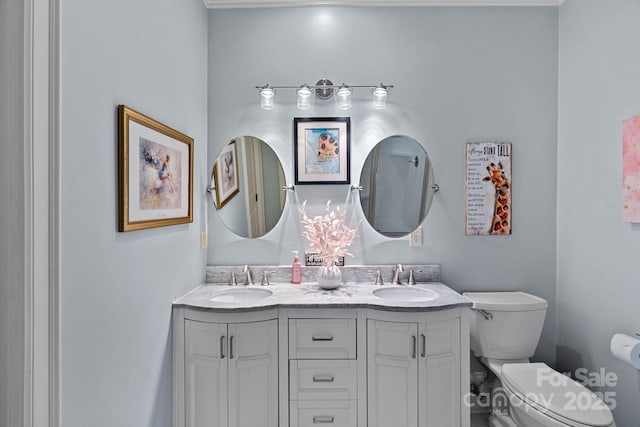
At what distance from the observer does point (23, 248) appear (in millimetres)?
957

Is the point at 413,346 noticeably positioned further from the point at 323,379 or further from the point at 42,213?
the point at 42,213

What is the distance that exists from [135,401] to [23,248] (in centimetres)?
84

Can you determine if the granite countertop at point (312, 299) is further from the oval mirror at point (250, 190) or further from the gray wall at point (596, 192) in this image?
the gray wall at point (596, 192)

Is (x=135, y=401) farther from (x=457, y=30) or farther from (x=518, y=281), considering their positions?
(x=457, y=30)

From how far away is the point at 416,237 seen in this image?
A: 2336mm

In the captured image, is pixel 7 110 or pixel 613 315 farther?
pixel 613 315

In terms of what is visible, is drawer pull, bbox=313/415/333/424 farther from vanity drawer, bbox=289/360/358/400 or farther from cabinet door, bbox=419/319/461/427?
cabinet door, bbox=419/319/461/427

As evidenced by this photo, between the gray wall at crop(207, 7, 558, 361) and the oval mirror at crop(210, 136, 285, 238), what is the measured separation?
2.8 inches

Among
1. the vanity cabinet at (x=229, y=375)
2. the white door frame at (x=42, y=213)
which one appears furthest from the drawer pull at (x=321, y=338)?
the white door frame at (x=42, y=213)

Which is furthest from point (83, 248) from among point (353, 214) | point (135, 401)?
point (353, 214)

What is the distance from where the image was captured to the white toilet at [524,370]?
152 centimetres

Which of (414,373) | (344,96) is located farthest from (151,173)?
(414,373)

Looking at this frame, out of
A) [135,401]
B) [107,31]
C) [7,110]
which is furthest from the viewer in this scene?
[135,401]

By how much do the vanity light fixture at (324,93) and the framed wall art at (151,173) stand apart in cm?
58
